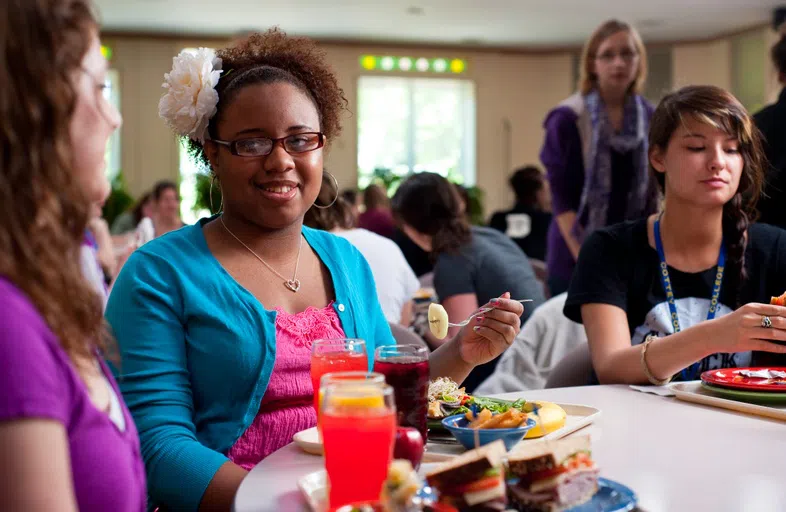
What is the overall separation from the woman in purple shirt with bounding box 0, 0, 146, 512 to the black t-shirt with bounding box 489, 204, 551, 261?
4965mm

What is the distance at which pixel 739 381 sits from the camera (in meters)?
1.64

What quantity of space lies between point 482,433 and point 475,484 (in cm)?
23

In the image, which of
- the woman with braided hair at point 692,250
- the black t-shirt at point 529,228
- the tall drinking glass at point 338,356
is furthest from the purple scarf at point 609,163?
the black t-shirt at point 529,228

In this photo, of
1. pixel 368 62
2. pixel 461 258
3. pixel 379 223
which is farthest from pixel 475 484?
pixel 368 62

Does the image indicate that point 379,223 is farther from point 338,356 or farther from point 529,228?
point 338,356

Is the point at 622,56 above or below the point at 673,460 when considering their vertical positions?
above

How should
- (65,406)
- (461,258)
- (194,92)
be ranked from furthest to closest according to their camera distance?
(461,258) → (194,92) → (65,406)

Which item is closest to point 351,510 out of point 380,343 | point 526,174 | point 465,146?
point 380,343

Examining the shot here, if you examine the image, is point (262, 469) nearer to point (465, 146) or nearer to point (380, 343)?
point (380, 343)

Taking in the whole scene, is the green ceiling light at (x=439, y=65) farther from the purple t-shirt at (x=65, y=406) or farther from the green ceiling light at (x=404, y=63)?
the purple t-shirt at (x=65, y=406)

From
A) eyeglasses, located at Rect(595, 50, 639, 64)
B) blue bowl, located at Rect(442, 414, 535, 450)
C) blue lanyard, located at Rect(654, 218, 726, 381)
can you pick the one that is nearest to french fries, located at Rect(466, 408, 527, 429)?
blue bowl, located at Rect(442, 414, 535, 450)

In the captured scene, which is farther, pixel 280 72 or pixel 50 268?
pixel 280 72

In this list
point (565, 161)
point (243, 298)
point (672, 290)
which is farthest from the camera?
point (565, 161)

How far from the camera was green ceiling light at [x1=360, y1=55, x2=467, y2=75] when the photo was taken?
11.6m
